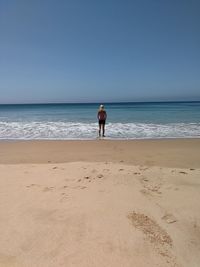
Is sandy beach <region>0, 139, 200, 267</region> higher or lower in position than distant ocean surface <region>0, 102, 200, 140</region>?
higher

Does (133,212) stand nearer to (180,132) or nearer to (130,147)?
(130,147)

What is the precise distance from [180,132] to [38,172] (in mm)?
10377

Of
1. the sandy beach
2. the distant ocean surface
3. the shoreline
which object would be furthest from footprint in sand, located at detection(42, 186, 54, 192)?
the distant ocean surface

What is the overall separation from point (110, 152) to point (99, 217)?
5.73 meters

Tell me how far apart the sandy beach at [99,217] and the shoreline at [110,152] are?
2.06 m

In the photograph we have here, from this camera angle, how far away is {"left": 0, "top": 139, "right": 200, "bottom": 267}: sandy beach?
2.39 meters

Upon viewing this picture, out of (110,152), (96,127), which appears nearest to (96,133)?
(96,127)

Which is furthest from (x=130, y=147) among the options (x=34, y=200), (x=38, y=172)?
(x=34, y=200)

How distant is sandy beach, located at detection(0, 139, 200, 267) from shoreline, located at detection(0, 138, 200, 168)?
206cm

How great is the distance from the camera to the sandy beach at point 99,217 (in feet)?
7.84

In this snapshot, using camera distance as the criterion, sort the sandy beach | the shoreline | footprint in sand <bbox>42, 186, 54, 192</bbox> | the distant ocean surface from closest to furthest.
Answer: the sandy beach
footprint in sand <bbox>42, 186, 54, 192</bbox>
the shoreline
the distant ocean surface

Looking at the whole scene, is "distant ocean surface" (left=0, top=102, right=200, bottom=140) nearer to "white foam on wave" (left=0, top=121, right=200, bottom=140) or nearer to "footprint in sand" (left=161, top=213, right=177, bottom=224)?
"white foam on wave" (left=0, top=121, right=200, bottom=140)

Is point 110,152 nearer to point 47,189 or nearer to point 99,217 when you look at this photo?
point 47,189

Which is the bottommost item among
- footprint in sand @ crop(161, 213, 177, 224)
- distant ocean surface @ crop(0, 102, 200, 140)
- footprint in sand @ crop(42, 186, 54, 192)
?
distant ocean surface @ crop(0, 102, 200, 140)
